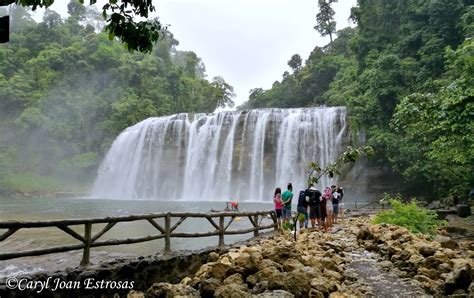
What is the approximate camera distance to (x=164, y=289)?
5.07 meters

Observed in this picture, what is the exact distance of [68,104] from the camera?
40.6 meters

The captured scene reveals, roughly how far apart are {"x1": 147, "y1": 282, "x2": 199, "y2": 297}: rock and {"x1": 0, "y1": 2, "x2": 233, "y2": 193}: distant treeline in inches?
1405

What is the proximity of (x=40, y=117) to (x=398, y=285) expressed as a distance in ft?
135

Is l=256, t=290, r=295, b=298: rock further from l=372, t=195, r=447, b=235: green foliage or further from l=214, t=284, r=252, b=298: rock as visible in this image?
l=372, t=195, r=447, b=235: green foliage

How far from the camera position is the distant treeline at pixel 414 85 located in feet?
40.8

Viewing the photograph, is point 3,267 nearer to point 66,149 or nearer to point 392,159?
point 392,159

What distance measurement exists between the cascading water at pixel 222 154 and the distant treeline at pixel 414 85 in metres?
3.23

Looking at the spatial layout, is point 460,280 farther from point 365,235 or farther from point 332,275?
point 365,235

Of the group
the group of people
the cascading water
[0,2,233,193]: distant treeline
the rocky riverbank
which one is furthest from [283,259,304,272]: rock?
[0,2,233,193]: distant treeline

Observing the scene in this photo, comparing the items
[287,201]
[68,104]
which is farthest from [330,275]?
[68,104]

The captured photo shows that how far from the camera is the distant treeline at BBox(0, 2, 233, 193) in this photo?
3931cm

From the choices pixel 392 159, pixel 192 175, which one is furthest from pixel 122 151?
pixel 392 159

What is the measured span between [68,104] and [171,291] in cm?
4030

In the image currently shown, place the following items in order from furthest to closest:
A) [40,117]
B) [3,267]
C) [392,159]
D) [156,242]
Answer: [40,117]
[392,159]
[156,242]
[3,267]
